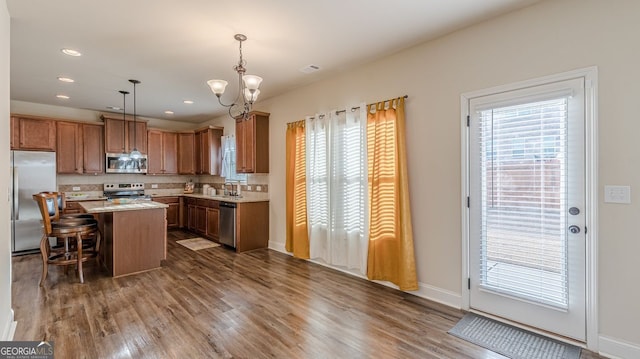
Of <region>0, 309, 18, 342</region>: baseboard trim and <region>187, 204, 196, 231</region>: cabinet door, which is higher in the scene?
<region>187, 204, 196, 231</region>: cabinet door

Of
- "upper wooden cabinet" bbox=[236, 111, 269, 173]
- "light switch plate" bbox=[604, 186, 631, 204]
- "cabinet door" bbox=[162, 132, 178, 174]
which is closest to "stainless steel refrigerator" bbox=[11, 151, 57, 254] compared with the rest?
"cabinet door" bbox=[162, 132, 178, 174]

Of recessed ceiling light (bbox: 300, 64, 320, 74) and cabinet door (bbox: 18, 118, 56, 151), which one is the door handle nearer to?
cabinet door (bbox: 18, 118, 56, 151)

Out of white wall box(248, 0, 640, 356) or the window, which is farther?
the window

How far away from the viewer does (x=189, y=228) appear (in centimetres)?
698

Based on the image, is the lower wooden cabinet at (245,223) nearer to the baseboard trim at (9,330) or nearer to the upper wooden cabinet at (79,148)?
the upper wooden cabinet at (79,148)

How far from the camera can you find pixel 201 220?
21.0 feet

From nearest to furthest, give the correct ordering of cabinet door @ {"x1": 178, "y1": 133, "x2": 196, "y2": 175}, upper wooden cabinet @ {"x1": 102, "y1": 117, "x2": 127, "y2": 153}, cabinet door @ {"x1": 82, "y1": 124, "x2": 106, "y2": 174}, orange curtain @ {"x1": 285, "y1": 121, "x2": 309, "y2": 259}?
orange curtain @ {"x1": 285, "y1": 121, "x2": 309, "y2": 259}, cabinet door @ {"x1": 82, "y1": 124, "x2": 106, "y2": 174}, upper wooden cabinet @ {"x1": 102, "y1": 117, "x2": 127, "y2": 153}, cabinet door @ {"x1": 178, "y1": 133, "x2": 196, "y2": 175}

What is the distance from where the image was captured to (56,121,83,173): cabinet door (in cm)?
564

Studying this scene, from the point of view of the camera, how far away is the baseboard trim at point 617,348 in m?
2.08

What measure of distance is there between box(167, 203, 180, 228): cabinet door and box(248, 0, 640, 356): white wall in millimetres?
4960

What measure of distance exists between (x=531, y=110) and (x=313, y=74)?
→ 2689 mm

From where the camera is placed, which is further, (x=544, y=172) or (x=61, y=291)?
(x=61, y=291)

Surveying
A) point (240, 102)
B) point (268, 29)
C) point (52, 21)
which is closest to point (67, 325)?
point (52, 21)

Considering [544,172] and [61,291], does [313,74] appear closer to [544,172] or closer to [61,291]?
[544,172]
